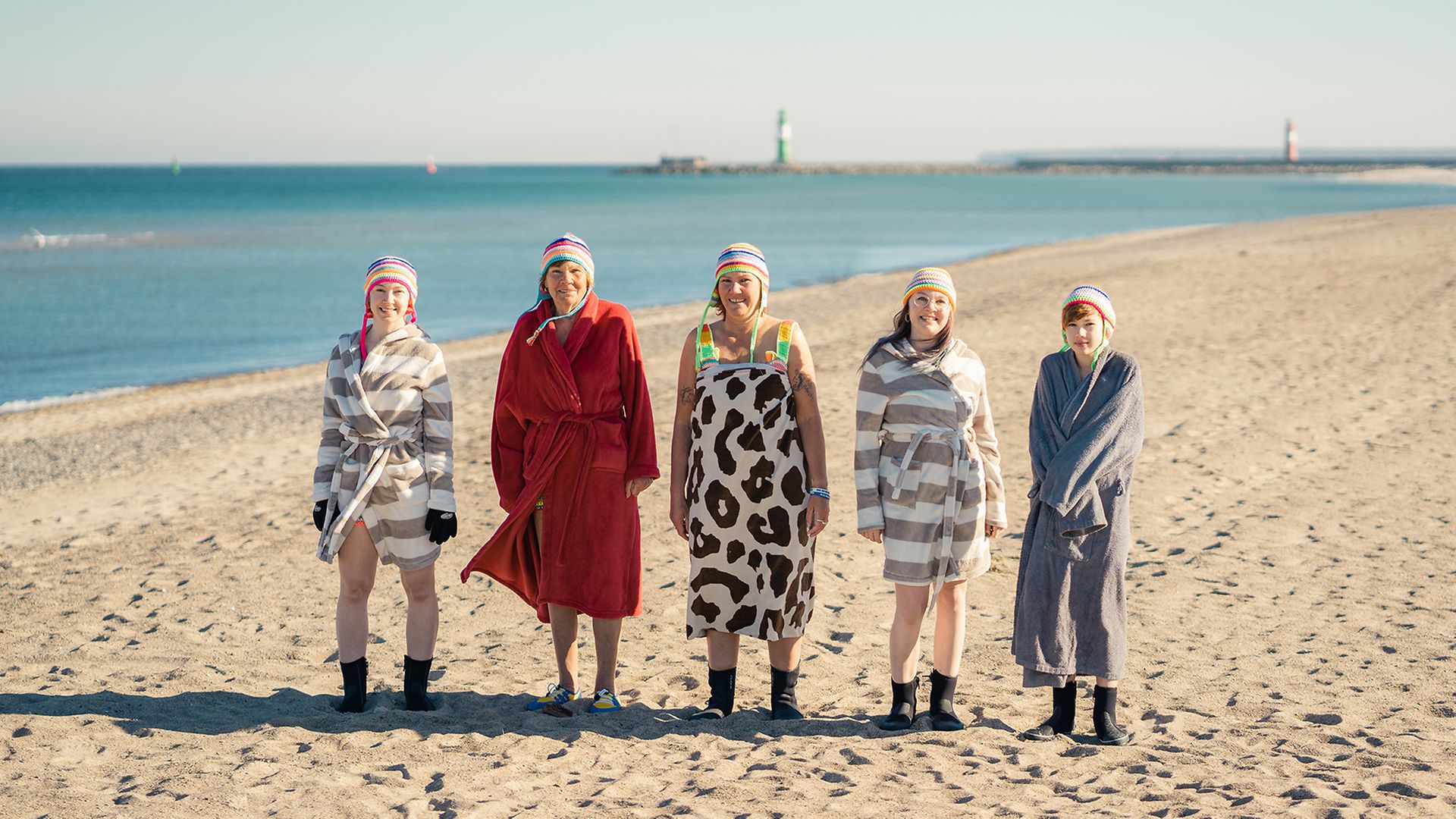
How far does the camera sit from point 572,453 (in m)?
4.16

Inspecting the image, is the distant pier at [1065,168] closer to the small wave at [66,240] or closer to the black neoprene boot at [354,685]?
the small wave at [66,240]

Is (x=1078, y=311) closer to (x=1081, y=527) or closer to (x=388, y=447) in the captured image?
(x=1081, y=527)

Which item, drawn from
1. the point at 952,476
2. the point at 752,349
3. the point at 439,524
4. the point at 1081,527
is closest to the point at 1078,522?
the point at 1081,527

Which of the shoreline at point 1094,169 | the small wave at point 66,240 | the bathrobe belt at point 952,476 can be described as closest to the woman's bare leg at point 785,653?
the bathrobe belt at point 952,476

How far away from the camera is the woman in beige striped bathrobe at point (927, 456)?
3934 mm

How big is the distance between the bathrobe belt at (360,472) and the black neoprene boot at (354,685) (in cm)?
49

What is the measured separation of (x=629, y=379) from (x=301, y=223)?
179 feet

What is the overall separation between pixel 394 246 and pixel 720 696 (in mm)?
39352

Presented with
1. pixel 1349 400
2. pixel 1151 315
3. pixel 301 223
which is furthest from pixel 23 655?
pixel 301 223

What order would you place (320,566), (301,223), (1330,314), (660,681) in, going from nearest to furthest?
(660,681), (320,566), (1330,314), (301,223)

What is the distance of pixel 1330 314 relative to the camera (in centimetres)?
1341

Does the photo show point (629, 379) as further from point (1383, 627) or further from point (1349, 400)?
point (1349, 400)

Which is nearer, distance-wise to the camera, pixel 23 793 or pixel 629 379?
pixel 23 793

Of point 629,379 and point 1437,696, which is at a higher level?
point 629,379
